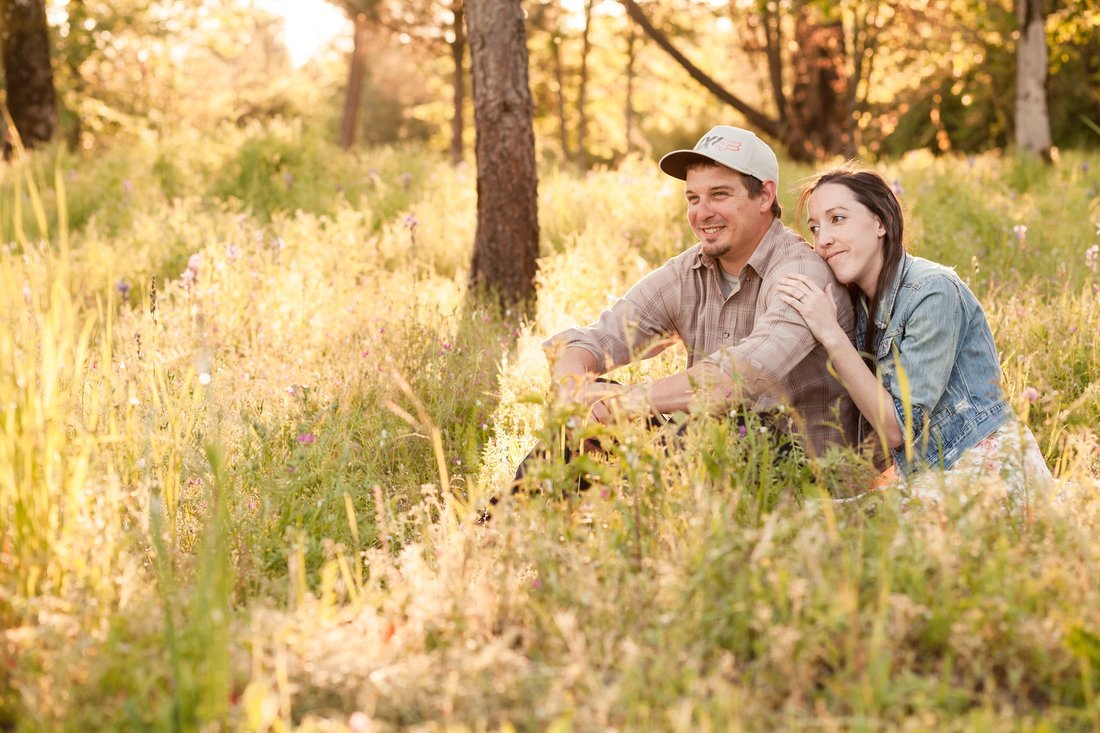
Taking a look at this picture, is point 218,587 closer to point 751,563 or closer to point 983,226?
point 751,563

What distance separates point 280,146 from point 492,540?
8.40m

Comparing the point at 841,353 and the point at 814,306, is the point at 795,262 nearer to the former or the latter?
the point at 814,306

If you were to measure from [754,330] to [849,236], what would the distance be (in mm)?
501

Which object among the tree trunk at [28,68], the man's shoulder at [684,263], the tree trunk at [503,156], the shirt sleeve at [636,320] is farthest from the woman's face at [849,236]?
the tree trunk at [28,68]

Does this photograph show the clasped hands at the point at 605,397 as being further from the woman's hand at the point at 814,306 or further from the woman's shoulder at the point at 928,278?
the woman's shoulder at the point at 928,278

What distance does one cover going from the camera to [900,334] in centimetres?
337

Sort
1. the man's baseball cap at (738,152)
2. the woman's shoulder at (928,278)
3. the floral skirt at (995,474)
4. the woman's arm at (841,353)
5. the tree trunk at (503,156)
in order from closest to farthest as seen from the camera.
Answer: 1. the floral skirt at (995,474)
2. the woman's arm at (841,353)
3. the woman's shoulder at (928,278)
4. the man's baseball cap at (738,152)
5. the tree trunk at (503,156)

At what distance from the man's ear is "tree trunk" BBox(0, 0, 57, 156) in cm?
1146

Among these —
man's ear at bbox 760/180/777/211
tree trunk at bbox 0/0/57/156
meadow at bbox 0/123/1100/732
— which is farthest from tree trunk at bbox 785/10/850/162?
man's ear at bbox 760/180/777/211

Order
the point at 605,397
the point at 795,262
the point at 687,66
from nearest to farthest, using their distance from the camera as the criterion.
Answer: the point at 605,397 → the point at 795,262 → the point at 687,66

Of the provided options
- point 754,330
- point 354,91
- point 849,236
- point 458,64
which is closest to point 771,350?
point 754,330

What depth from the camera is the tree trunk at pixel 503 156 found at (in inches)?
239

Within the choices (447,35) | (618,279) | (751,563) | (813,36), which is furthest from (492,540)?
(447,35)

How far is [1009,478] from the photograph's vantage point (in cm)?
283
